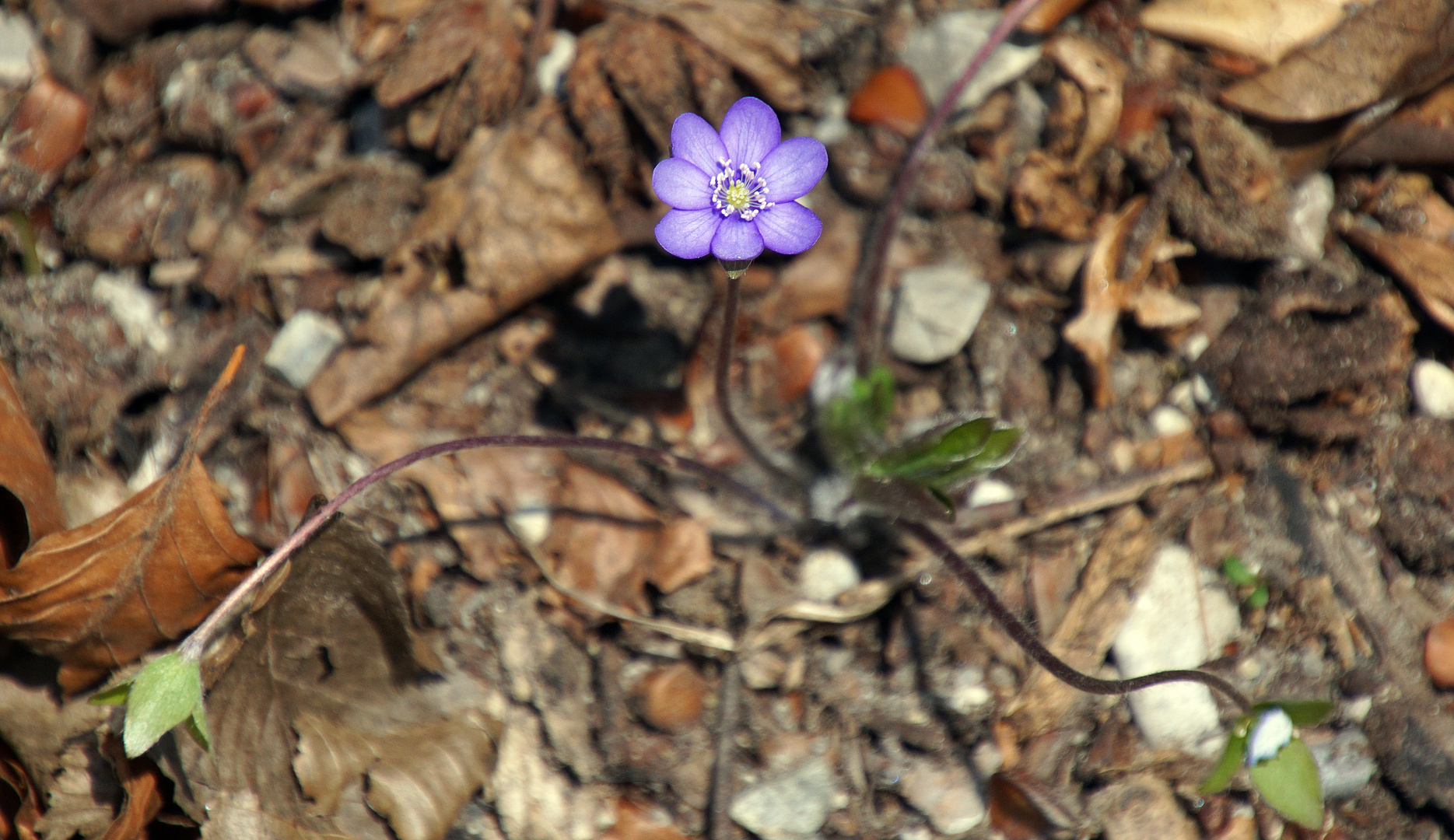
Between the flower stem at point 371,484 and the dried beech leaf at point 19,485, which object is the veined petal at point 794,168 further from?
the dried beech leaf at point 19,485

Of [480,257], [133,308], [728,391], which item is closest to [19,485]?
[133,308]

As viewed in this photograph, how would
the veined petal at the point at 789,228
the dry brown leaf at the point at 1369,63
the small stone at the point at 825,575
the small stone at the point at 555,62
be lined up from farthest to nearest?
the small stone at the point at 555,62
the dry brown leaf at the point at 1369,63
the small stone at the point at 825,575
the veined petal at the point at 789,228

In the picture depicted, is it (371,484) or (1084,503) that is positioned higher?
(371,484)

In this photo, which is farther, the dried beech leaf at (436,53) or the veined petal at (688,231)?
the dried beech leaf at (436,53)

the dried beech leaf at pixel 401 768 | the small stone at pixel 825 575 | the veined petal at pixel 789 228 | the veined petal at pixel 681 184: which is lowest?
the dried beech leaf at pixel 401 768

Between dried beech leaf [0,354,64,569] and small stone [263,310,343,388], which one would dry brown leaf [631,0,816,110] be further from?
dried beech leaf [0,354,64,569]

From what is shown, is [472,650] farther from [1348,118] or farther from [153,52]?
[1348,118]

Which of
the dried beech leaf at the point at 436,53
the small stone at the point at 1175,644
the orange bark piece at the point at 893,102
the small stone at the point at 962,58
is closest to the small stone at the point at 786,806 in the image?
the small stone at the point at 1175,644

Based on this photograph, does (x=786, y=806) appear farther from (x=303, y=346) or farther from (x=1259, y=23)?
(x=1259, y=23)
